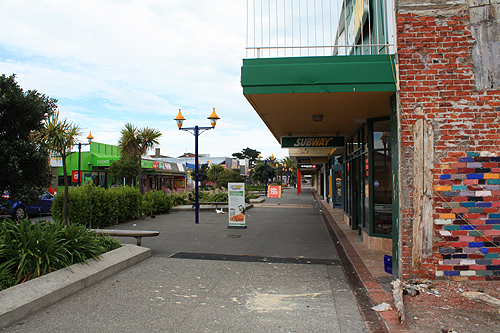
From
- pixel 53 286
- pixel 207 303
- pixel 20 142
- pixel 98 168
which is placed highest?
pixel 98 168

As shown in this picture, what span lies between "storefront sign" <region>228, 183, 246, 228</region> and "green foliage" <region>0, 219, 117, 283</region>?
6.34m

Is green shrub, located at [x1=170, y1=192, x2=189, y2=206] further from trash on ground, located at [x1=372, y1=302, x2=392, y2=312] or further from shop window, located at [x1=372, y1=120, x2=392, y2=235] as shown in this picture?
trash on ground, located at [x1=372, y1=302, x2=392, y2=312]

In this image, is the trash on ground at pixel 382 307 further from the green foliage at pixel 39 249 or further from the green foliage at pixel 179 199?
the green foliage at pixel 179 199

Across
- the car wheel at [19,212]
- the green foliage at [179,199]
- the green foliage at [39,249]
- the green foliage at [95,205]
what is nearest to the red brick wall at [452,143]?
the green foliage at [39,249]

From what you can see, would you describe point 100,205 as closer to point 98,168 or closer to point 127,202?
point 127,202

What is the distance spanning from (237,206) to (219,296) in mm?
7249

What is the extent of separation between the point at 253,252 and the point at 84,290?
3.85 meters

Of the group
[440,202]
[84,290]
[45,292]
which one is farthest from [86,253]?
[440,202]

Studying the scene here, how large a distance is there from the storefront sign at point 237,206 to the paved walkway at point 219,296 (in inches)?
132

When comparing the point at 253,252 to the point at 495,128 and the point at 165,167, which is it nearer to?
the point at 495,128

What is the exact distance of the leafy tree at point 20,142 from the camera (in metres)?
6.54

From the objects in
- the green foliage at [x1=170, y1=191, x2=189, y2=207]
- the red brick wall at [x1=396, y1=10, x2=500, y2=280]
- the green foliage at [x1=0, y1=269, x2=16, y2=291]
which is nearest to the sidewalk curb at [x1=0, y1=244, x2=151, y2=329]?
the green foliage at [x1=0, y1=269, x2=16, y2=291]

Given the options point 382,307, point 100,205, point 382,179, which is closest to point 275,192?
point 100,205

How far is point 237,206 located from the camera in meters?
12.2
